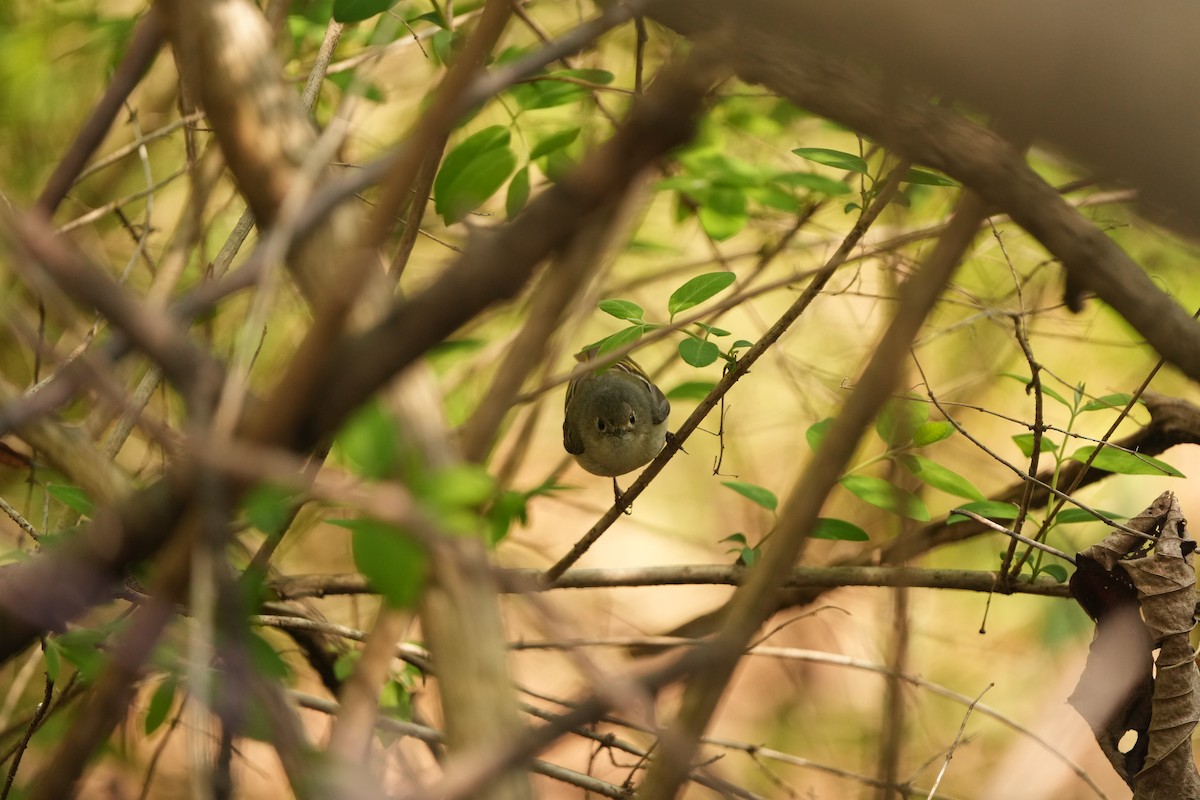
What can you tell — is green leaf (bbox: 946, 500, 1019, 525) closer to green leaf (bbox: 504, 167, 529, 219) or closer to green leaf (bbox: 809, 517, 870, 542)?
green leaf (bbox: 809, 517, 870, 542)

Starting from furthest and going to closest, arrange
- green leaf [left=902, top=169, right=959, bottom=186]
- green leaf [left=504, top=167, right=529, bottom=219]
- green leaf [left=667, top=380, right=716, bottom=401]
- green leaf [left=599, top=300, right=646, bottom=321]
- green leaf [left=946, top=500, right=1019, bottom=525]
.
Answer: green leaf [left=667, top=380, right=716, bottom=401], green leaf [left=504, top=167, right=529, bottom=219], green leaf [left=946, top=500, right=1019, bottom=525], green leaf [left=599, top=300, right=646, bottom=321], green leaf [left=902, top=169, right=959, bottom=186]

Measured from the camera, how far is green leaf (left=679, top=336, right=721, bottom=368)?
178 centimetres

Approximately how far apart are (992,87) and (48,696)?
164 centimetres

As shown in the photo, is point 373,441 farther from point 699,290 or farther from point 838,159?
point 838,159

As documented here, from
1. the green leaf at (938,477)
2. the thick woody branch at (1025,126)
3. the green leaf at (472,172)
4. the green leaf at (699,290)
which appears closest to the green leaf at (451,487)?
the thick woody branch at (1025,126)

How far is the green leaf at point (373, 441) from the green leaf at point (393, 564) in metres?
0.04

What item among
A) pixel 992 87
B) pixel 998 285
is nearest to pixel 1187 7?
pixel 992 87

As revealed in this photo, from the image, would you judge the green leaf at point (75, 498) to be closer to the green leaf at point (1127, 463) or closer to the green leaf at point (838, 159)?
the green leaf at point (838, 159)

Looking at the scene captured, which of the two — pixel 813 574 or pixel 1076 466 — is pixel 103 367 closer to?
pixel 813 574

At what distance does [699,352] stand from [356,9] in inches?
31.0

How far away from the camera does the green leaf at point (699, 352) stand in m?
1.78

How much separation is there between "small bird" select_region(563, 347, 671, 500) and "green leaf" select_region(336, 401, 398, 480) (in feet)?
7.76

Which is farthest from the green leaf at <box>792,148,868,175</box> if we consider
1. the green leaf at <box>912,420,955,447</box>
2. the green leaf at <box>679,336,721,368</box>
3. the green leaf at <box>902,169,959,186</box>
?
the green leaf at <box>912,420,955,447</box>

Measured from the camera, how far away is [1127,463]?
5.92ft
